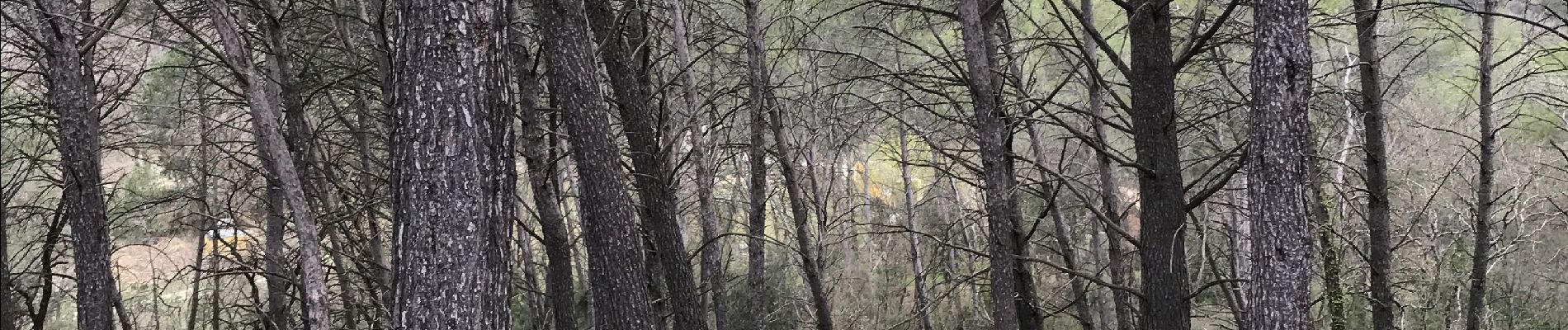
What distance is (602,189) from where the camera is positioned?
24.7 feet

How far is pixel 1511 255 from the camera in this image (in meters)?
15.4

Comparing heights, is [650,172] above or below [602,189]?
above

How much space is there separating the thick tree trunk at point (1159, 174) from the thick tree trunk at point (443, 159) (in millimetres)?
5081

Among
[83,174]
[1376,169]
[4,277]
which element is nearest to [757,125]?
[1376,169]

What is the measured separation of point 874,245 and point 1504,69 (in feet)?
40.1

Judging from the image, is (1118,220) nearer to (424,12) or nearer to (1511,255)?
(424,12)

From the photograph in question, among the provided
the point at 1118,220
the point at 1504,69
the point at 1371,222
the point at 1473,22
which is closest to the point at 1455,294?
the point at 1371,222

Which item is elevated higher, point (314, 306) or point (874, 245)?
point (874, 245)

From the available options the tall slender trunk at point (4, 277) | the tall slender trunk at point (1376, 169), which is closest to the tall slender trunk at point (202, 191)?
the tall slender trunk at point (4, 277)

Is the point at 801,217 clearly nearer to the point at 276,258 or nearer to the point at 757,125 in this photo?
the point at 757,125

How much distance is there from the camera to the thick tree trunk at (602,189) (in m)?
7.43

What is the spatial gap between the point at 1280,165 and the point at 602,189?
437 centimetres

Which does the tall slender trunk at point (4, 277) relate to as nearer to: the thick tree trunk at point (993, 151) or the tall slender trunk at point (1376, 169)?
the thick tree trunk at point (993, 151)

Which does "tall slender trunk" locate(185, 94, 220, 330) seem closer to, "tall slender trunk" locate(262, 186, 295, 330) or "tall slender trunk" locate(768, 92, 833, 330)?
"tall slender trunk" locate(262, 186, 295, 330)
